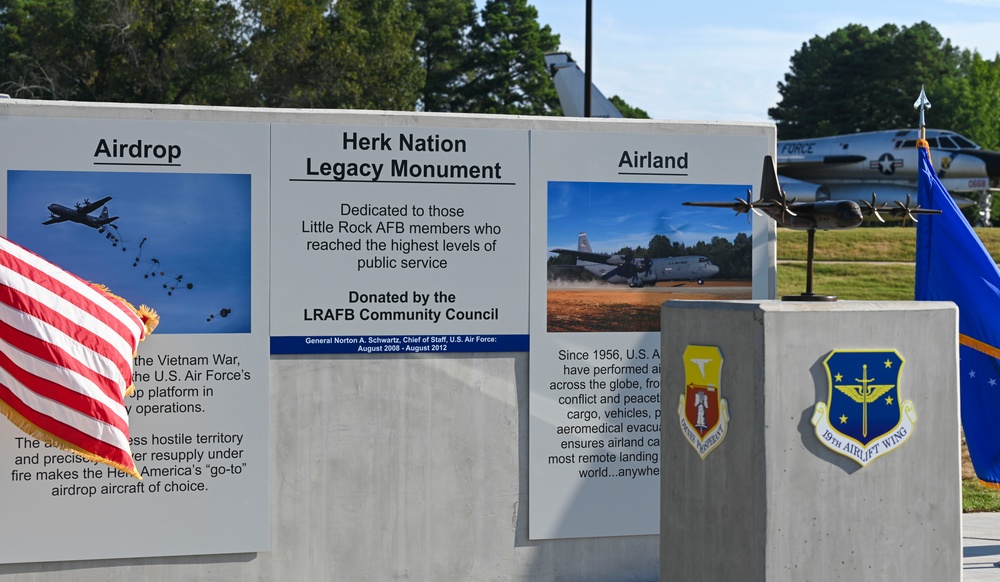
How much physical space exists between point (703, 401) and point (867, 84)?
240 ft

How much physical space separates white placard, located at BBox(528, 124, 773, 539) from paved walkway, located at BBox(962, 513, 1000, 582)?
7.28ft

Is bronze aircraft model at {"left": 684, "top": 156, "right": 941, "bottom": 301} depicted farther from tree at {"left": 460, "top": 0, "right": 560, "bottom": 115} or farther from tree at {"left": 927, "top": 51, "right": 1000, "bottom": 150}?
tree at {"left": 927, "top": 51, "right": 1000, "bottom": 150}

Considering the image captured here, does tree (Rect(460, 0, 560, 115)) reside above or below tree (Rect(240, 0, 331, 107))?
above

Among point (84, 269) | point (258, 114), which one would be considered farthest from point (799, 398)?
point (84, 269)

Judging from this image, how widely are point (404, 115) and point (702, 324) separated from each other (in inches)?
110

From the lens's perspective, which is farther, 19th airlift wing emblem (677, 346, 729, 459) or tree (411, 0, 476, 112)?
tree (411, 0, 476, 112)

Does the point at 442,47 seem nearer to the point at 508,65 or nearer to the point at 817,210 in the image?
the point at 508,65

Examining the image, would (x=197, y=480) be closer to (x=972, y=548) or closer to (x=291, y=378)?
(x=291, y=378)

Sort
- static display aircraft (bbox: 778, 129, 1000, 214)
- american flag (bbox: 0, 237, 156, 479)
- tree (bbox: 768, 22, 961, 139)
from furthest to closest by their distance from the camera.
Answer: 1. tree (bbox: 768, 22, 961, 139)
2. static display aircraft (bbox: 778, 129, 1000, 214)
3. american flag (bbox: 0, 237, 156, 479)

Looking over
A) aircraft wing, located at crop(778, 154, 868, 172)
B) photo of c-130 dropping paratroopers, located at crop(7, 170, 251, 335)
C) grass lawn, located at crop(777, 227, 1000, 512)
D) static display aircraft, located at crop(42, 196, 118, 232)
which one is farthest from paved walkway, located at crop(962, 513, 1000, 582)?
aircraft wing, located at crop(778, 154, 868, 172)

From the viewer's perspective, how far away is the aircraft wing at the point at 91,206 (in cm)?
714

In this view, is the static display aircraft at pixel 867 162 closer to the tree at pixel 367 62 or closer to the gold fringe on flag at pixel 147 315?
the tree at pixel 367 62

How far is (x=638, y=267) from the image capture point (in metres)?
7.82

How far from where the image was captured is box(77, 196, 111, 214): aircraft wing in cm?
714
